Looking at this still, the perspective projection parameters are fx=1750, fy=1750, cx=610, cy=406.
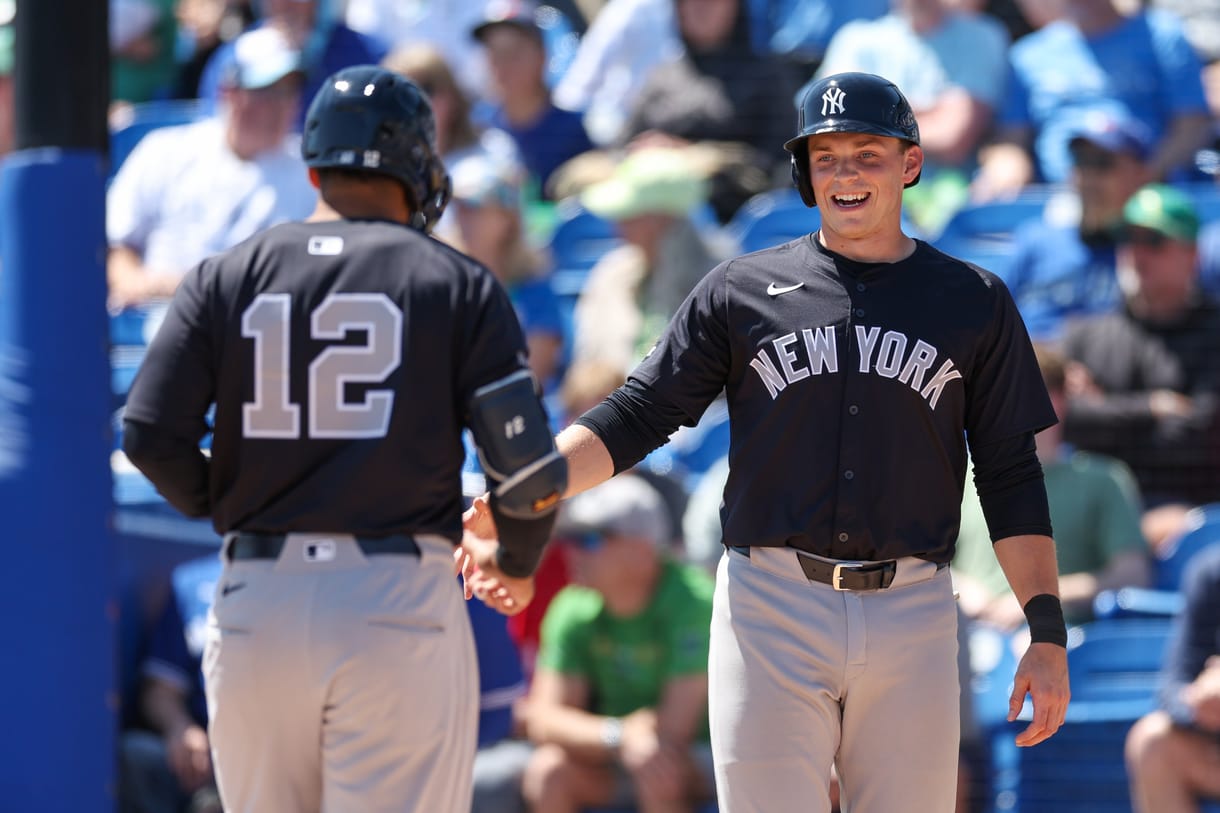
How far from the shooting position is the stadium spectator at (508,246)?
6676 mm

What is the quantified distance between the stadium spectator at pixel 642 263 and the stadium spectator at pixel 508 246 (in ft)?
0.41

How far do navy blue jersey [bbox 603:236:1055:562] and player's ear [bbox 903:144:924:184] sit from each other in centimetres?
14

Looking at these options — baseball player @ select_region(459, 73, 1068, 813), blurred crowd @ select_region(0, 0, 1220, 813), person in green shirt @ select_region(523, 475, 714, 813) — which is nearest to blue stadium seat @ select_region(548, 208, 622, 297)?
blurred crowd @ select_region(0, 0, 1220, 813)

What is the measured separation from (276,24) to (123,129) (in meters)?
0.83

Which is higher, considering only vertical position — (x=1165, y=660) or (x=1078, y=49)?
(x=1078, y=49)

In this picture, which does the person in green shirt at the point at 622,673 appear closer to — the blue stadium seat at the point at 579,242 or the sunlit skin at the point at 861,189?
the sunlit skin at the point at 861,189

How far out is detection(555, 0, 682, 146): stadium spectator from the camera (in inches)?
321

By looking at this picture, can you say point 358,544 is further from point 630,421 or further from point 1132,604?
point 1132,604

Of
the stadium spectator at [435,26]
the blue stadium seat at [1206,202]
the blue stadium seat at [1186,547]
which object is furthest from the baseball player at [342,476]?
the stadium spectator at [435,26]

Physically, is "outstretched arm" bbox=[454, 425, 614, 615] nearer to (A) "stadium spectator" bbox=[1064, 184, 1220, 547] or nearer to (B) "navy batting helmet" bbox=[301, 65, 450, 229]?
(B) "navy batting helmet" bbox=[301, 65, 450, 229]

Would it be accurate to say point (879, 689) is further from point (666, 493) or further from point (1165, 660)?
point (666, 493)

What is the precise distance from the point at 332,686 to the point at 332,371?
549 mm

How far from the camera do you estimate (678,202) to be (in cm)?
663

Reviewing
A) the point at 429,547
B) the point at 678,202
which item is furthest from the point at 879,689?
the point at 678,202
